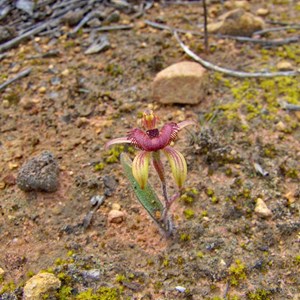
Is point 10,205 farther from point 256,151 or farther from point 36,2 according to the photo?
point 36,2

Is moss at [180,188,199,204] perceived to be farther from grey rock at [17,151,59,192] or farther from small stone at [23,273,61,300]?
small stone at [23,273,61,300]

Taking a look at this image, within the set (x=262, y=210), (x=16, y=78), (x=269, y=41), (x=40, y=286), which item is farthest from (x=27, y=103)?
(x=269, y=41)

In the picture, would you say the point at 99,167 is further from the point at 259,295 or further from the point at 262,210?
the point at 259,295

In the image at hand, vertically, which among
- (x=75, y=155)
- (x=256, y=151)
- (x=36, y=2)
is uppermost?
(x=36, y=2)

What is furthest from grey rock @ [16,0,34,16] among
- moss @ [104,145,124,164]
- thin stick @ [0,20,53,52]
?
moss @ [104,145,124,164]

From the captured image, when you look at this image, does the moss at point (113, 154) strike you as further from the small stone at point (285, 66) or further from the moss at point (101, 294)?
the small stone at point (285, 66)

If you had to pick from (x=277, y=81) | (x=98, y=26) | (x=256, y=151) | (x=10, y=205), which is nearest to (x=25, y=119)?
(x=10, y=205)
